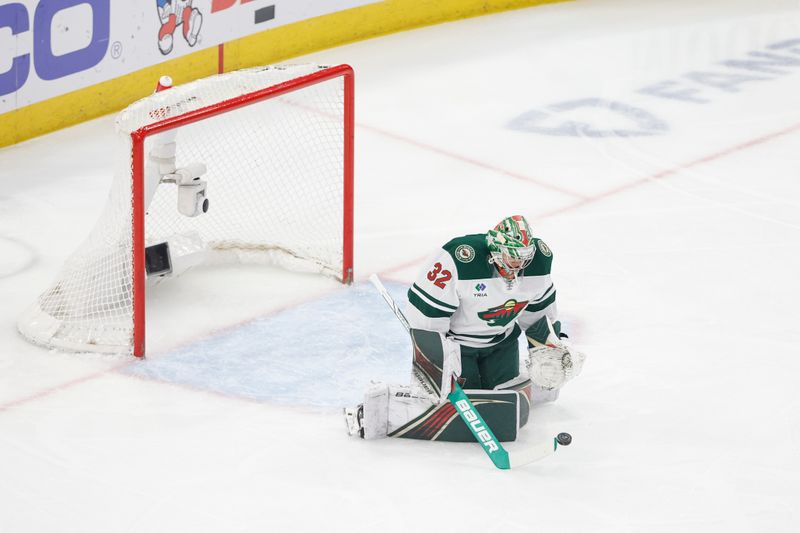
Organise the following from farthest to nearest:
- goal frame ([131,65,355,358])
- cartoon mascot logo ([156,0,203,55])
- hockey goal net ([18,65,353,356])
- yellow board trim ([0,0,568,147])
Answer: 1. cartoon mascot logo ([156,0,203,55])
2. yellow board trim ([0,0,568,147])
3. hockey goal net ([18,65,353,356])
4. goal frame ([131,65,355,358])

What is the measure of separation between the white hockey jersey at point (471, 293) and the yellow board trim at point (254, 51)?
360cm

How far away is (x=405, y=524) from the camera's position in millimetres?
4090

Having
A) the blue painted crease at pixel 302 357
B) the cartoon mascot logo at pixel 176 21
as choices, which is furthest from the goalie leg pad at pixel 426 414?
the cartoon mascot logo at pixel 176 21

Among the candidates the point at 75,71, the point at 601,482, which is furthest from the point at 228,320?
the point at 75,71

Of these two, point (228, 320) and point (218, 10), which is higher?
point (218, 10)

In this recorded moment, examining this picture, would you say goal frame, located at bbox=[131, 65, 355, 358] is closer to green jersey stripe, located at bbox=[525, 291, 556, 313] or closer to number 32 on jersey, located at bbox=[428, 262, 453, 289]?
number 32 on jersey, located at bbox=[428, 262, 453, 289]

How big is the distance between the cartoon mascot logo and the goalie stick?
12.9 feet

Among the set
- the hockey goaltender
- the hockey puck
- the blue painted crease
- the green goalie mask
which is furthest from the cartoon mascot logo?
the hockey puck

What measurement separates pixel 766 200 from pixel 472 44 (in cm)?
291

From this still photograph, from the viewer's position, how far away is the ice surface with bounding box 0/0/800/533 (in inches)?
167

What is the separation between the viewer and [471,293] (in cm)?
439

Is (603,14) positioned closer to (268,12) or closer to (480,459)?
(268,12)

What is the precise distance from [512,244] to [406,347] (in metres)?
1.10

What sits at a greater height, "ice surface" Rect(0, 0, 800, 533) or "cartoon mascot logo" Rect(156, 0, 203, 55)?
"cartoon mascot logo" Rect(156, 0, 203, 55)
